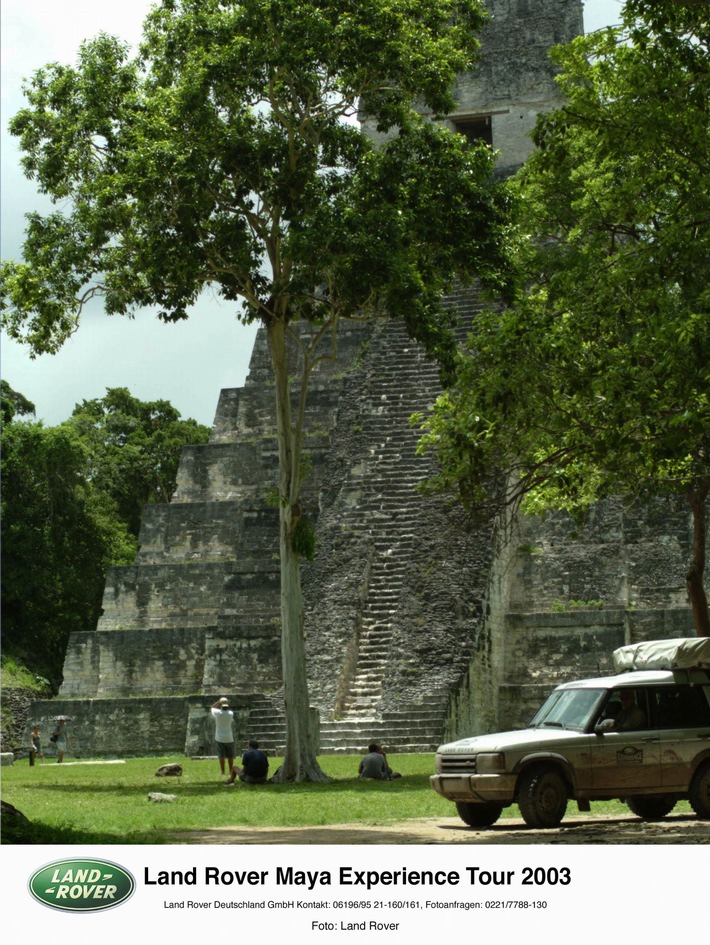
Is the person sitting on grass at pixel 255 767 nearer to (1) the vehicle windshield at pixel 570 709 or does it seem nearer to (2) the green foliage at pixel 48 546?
(1) the vehicle windshield at pixel 570 709

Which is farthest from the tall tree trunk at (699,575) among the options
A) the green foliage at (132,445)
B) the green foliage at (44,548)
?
the green foliage at (132,445)

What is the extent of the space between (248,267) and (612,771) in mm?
6479

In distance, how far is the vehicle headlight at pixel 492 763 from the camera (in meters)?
8.59

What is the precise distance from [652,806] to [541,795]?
1179mm

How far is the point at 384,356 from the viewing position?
22.0 metres

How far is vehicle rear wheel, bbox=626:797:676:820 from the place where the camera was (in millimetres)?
9375

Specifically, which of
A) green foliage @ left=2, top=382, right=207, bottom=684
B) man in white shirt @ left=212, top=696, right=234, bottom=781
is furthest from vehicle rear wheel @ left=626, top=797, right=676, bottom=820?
green foliage @ left=2, top=382, right=207, bottom=684

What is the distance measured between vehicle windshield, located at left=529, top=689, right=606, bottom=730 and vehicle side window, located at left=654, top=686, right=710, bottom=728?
411 mm

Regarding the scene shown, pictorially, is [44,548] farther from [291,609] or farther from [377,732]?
[291,609]

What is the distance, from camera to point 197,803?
1073 centimetres

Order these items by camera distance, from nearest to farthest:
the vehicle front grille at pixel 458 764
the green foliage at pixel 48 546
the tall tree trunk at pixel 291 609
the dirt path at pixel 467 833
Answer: the dirt path at pixel 467 833, the vehicle front grille at pixel 458 764, the tall tree trunk at pixel 291 609, the green foliage at pixel 48 546

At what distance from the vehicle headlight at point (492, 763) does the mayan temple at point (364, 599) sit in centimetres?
628

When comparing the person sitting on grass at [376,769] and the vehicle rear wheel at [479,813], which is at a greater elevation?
the person sitting on grass at [376,769]
